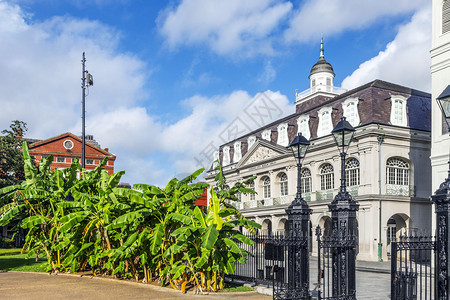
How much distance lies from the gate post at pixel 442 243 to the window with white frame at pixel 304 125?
90.6 ft

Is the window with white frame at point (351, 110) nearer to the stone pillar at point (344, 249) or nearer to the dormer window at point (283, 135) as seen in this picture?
the dormer window at point (283, 135)

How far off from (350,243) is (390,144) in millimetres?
22553

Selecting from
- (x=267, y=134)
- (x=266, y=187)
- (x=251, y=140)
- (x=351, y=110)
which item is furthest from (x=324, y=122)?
(x=251, y=140)

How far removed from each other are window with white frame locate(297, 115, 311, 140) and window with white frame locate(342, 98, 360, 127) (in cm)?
427

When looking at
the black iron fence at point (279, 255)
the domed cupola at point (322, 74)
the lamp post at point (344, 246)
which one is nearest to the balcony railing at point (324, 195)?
the domed cupola at point (322, 74)

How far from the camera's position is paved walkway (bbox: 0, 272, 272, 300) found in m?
12.9

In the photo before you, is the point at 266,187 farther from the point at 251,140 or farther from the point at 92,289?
the point at 92,289

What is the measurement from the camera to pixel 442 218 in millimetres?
9125

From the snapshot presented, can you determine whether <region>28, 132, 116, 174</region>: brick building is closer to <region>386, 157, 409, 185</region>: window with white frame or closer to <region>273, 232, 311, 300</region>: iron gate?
<region>386, 157, 409, 185</region>: window with white frame

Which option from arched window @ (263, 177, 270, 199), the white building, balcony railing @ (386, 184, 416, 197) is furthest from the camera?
arched window @ (263, 177, 270, 199)

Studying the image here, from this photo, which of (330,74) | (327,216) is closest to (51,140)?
→ (330,74)

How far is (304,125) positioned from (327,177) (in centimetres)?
502

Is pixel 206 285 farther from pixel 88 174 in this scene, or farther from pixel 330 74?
pixel 330 74

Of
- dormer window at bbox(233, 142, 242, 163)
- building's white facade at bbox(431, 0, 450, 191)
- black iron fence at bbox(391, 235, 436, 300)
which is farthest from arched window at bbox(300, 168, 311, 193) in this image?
black iron fence at bbox(391, 235, 436, 300)
